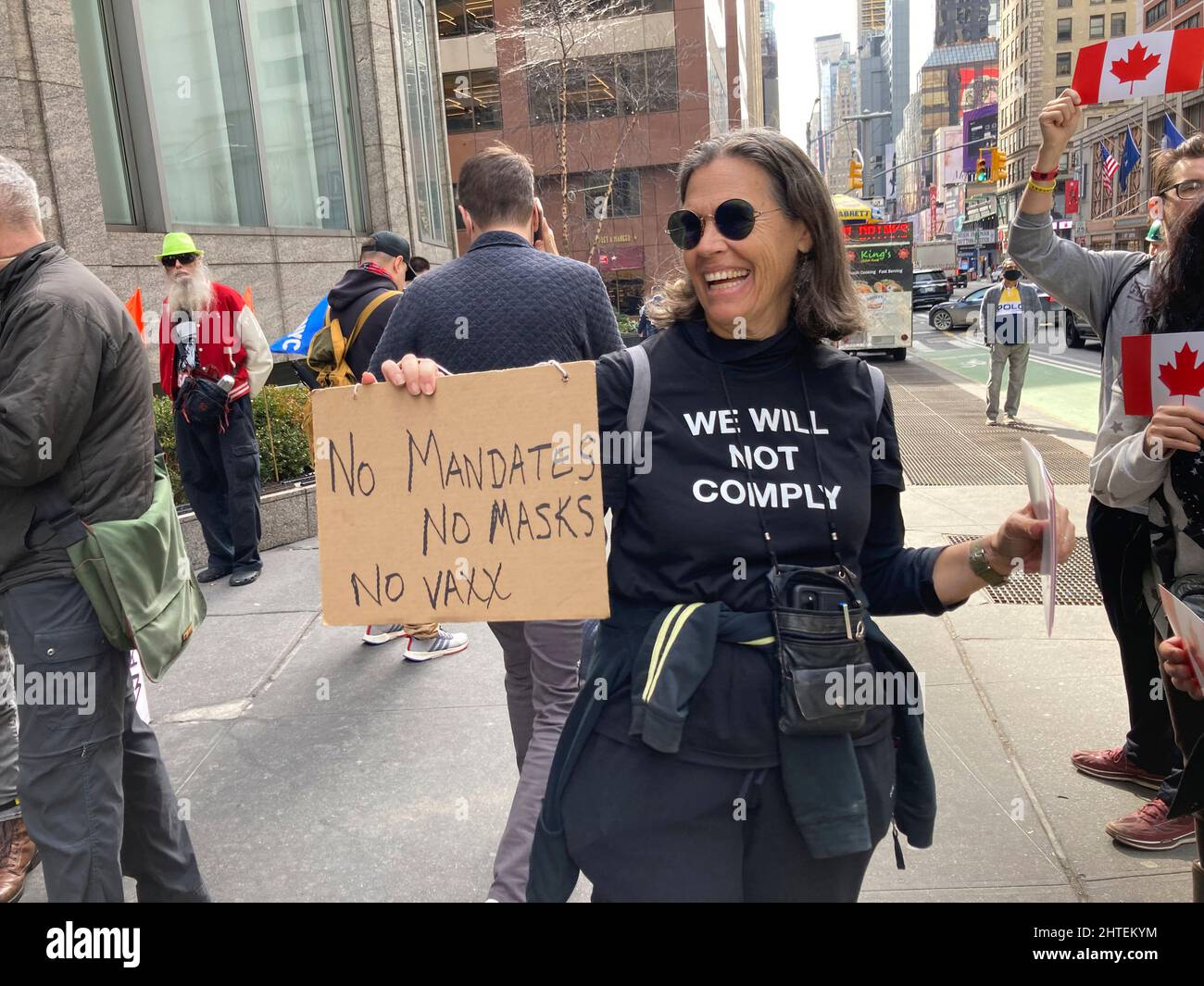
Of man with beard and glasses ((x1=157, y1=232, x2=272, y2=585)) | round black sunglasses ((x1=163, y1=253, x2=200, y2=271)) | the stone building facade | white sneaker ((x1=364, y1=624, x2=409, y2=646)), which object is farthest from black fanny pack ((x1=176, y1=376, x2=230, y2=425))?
the stone building facade

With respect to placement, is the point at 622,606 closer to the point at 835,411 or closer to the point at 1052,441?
the point at 835,411

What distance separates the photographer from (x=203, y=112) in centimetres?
1060

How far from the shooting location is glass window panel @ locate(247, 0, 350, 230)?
11562 millimetres

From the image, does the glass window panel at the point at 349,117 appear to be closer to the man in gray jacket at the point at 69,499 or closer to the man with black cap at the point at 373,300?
the man with black cap at the point at 373,300

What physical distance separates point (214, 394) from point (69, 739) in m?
4.26

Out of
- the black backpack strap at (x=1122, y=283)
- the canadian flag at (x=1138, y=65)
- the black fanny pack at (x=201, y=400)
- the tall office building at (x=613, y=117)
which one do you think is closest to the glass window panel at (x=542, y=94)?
the tall office building at (x=613, y=117)

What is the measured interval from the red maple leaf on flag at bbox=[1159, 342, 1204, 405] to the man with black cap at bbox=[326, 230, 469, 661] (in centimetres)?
345

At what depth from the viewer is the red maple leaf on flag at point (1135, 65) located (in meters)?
3.30

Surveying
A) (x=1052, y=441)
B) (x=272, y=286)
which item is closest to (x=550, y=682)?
(x=272, y=286)

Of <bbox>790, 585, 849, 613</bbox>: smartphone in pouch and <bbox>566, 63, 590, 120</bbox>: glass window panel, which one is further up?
<bbox>566, 63, 590, 120</bbox>: glass window panel

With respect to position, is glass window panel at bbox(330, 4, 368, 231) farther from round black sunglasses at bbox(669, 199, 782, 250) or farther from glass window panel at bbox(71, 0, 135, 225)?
round black sunglasses at bbox(669, 199, 782, 250)

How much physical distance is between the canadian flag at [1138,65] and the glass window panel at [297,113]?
32.3 ft

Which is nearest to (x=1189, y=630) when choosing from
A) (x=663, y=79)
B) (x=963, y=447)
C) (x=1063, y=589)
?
(x=1063, y=589)

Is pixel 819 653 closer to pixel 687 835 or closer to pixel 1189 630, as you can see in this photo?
pixel 687 835
